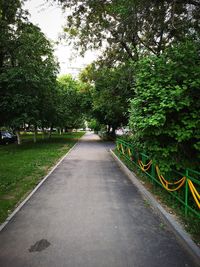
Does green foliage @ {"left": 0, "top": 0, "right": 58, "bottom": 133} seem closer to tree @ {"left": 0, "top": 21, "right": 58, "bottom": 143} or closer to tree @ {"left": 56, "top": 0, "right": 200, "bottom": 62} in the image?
tree @ {"left": 0, "top": 21, "right": 58, "bottom": 143}

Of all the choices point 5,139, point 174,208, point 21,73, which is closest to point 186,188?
point 174,208

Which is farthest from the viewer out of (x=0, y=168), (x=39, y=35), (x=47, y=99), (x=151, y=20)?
(x=47, y=99)

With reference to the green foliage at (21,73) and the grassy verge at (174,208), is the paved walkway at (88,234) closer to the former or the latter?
the grassy verge at (174,208)

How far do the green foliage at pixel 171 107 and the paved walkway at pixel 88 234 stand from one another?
1680 millimetres

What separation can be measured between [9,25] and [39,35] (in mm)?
2738

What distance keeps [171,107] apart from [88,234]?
3.38m

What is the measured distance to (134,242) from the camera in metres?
4.33

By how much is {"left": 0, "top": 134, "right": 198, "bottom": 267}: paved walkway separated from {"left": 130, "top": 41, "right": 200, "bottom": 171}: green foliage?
1680mm

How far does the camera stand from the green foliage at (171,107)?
18.2 ft

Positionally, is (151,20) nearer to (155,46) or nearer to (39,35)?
(155,46)

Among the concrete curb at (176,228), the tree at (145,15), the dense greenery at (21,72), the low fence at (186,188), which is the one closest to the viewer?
the concrete curb at (176,228)

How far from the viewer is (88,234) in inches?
183

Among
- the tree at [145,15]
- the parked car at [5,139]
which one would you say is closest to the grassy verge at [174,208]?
the tree at [145,15]

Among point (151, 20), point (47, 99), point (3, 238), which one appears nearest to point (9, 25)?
point (47, 99)
